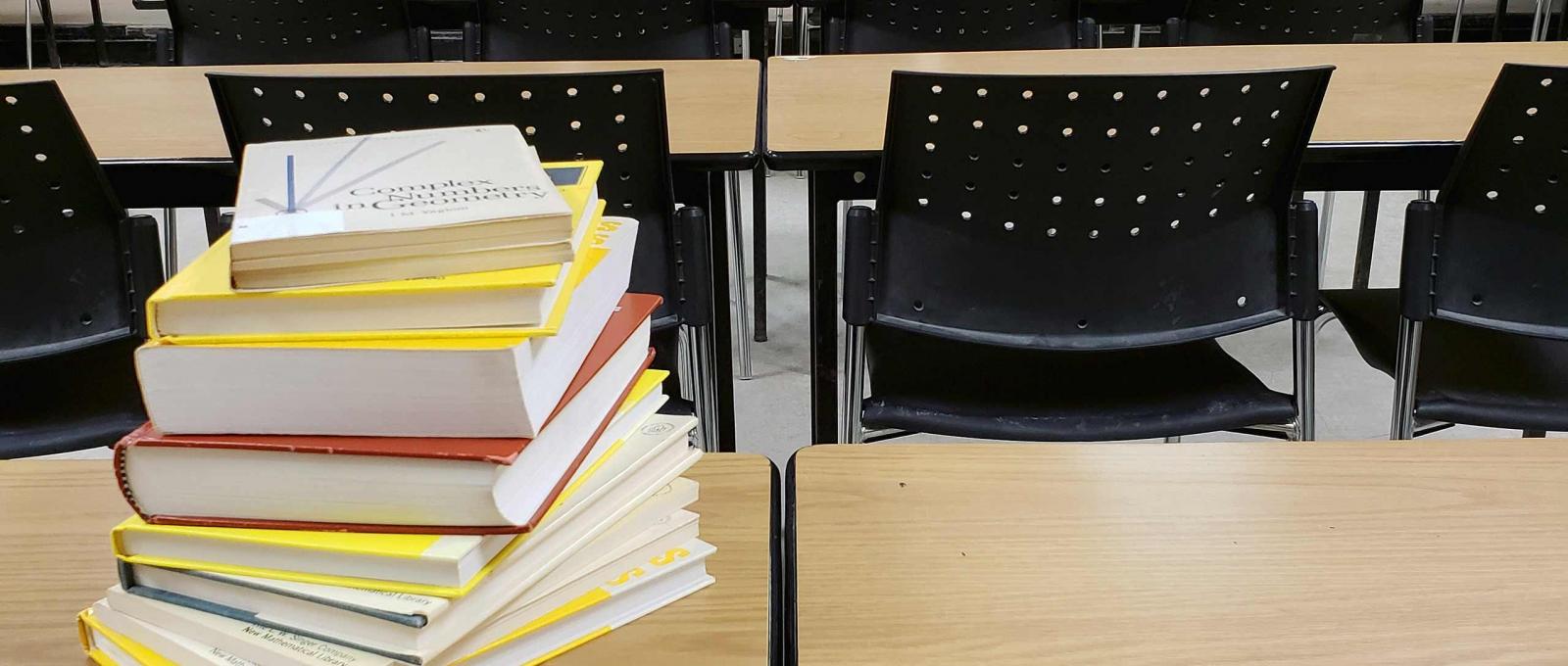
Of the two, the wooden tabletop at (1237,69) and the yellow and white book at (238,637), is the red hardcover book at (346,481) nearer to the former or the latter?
the yellow and white book at (238,637)

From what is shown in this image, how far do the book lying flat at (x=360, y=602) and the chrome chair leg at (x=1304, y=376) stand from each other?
3.80 feet

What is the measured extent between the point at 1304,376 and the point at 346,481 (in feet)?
4.31

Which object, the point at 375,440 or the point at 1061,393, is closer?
the point at 375,440

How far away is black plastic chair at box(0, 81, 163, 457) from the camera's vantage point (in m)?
1.41

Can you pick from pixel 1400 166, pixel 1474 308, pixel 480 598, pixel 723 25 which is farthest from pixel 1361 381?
pixel 480 598

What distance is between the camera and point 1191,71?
Answer: 6.12ft

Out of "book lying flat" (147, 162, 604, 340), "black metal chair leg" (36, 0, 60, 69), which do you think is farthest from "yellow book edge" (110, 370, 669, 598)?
"black metal chair leg" (36, 0, 60, 69)

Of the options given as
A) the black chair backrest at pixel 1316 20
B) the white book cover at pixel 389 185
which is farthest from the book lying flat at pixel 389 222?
the black chair backrest at pixel 1316 20

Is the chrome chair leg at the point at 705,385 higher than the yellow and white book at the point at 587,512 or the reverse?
the reverse

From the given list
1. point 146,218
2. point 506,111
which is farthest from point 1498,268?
point 146,218

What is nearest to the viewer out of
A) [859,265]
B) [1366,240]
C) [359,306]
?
[359,306]

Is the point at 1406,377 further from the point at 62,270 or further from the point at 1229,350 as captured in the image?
the point at 62,270

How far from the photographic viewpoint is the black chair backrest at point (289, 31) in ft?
8.29

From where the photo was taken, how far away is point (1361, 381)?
2676 mm
